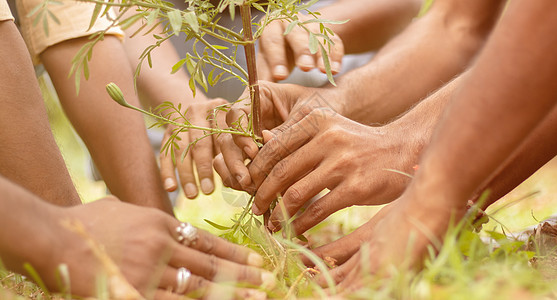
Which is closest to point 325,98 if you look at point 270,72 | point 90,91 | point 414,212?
point 270,72

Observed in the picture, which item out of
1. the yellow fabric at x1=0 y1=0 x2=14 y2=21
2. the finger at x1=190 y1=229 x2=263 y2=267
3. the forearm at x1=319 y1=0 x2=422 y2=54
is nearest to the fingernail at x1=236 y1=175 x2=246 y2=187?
the finger at x1=190 y1=229 x2=263 y2=267

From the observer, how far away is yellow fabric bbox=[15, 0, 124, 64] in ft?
6.14

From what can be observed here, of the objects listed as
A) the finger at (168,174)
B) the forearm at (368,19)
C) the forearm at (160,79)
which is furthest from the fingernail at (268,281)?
the forearm at (368,19)

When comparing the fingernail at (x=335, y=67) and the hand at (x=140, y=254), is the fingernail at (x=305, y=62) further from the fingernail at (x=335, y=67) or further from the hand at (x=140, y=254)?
the hand at (x=140, y=254)

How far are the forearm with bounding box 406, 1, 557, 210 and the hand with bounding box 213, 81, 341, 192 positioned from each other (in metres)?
0.61

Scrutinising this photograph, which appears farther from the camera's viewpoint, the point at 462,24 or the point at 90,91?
the point at 462,24

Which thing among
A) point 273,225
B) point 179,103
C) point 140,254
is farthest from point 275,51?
point 140,254

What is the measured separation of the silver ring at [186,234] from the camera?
1090mm

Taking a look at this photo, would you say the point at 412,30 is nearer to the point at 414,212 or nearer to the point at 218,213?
the point at 218,213

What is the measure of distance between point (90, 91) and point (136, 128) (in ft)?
0.63

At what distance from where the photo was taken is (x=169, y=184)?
5.74 feet

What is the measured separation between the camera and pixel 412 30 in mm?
2342

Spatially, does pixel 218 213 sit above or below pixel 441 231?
below

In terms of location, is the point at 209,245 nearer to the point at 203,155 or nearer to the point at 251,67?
the point at 251,67
